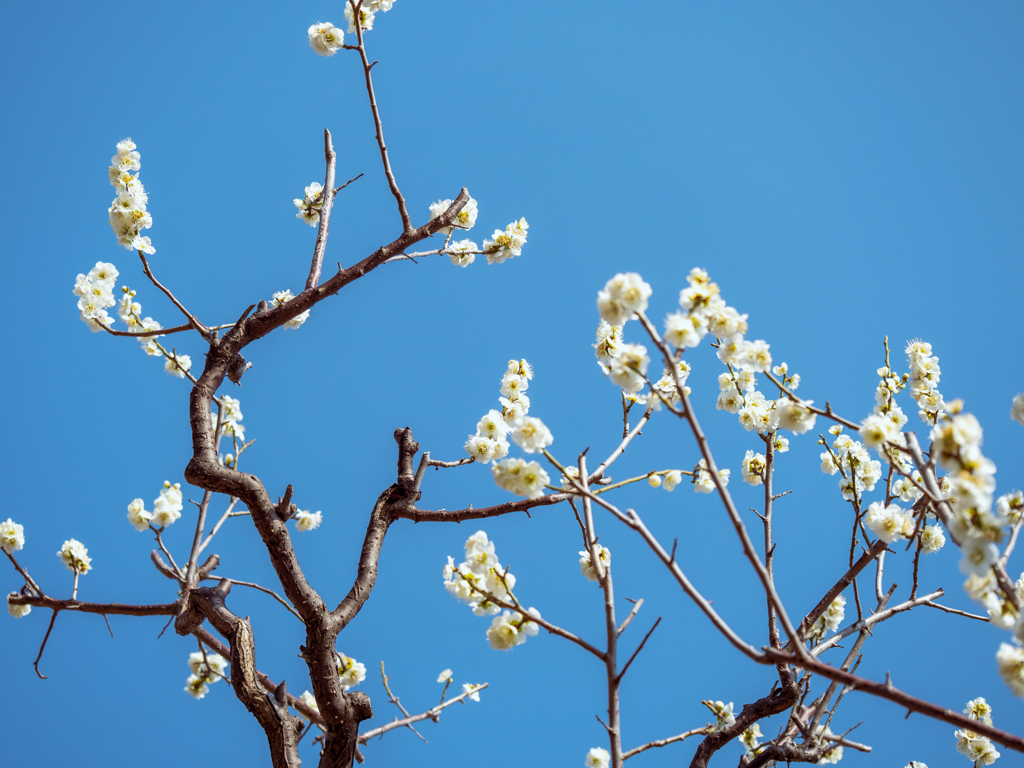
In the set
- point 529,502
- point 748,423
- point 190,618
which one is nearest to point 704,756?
point 529,502

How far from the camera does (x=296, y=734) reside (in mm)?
2270

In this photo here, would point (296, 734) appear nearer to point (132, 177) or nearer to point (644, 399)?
point (644, 399)

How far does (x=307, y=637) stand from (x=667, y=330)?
1885 mm

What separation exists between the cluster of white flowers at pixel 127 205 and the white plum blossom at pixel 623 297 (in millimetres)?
2299

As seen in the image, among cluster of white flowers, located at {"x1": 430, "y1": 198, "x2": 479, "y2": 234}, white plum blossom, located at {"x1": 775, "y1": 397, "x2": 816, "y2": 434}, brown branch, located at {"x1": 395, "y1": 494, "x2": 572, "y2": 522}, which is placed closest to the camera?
white plum blossom, located at {"x1": 775, "y1": 397, "x2": 816, "y2": 434}

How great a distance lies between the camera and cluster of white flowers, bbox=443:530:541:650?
1.68 meters

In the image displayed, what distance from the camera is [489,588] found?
172 cm

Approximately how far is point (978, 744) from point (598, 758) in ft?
5.76

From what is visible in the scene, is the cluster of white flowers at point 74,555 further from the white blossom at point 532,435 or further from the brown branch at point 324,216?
the white blossom at point 532,435

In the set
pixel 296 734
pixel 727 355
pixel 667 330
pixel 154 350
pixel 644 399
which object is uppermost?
pixel 154 350

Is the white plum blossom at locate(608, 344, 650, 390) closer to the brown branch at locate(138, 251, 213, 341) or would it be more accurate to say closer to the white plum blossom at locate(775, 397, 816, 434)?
the white plum blossom at locate(775, 397, 816, 434)

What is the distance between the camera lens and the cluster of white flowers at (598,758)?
3303 millimetres

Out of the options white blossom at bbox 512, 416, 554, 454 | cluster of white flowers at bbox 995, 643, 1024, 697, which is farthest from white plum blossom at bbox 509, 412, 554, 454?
cluster of white flowers at bbox 995, 643, 1024, 697

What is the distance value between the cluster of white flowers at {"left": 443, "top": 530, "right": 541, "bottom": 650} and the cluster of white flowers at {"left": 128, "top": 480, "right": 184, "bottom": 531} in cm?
243
